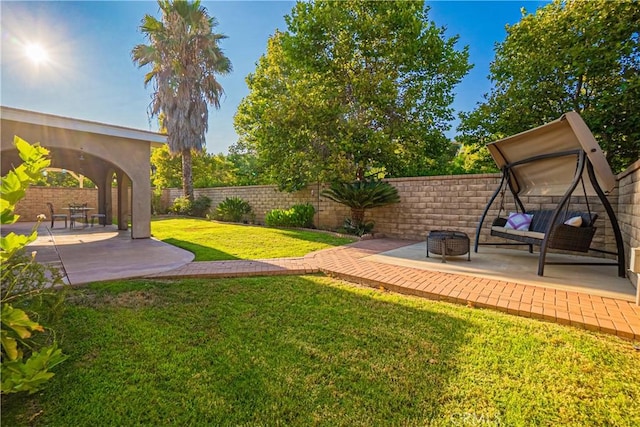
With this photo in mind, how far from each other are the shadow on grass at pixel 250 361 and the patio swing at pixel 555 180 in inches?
115

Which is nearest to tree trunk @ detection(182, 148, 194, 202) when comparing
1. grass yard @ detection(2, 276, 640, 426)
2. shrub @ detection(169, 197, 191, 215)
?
shrub @ detection(169, 197, 191, 215)

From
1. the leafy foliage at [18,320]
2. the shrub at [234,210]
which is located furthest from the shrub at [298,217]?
the leafy foliage at [18,320]

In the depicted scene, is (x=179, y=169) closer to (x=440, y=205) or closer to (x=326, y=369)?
(x=440, y=205)

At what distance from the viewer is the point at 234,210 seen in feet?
43.5

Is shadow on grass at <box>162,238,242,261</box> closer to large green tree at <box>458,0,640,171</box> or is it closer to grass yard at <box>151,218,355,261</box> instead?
grass yard at <box>151,218,355,261</box>

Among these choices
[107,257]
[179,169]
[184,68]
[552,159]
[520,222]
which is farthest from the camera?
[179,169]

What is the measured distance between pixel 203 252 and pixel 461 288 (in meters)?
5.15

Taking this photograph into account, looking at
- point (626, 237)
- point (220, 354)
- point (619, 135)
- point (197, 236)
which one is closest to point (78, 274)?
point (220, 354)

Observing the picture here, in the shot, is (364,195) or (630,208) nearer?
(630,208)

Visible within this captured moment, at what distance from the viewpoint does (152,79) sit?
16.6 meters

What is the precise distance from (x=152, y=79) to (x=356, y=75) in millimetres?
13078

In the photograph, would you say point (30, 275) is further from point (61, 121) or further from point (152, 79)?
point (152, 79)

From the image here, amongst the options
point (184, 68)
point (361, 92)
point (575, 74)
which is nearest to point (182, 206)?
point (184, 68)

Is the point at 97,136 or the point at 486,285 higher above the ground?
the point at 97,136
